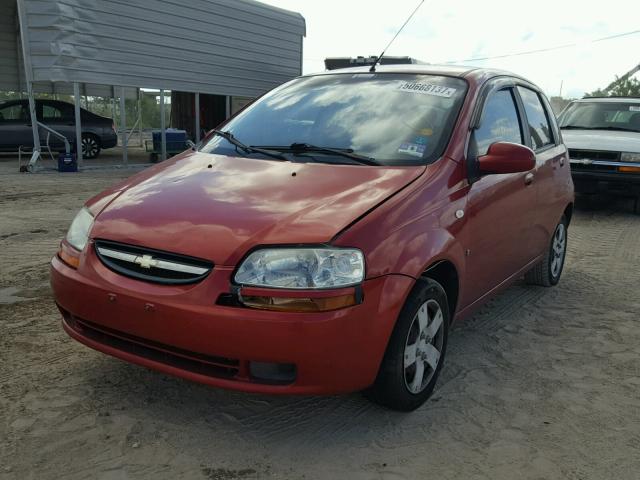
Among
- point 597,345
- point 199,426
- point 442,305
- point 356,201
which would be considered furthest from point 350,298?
point 597,345

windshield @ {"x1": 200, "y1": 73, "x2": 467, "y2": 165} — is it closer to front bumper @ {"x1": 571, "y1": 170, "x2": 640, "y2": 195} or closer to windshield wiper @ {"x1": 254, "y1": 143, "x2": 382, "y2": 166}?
windshield wiper @ {"x1": 254, "y1": 143, "x2": 382, "y2": 166}

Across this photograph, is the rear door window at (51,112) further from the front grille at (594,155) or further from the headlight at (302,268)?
the headlight at (302,268)

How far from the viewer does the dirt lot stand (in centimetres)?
248

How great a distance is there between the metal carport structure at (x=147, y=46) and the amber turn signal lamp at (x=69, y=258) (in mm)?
10422

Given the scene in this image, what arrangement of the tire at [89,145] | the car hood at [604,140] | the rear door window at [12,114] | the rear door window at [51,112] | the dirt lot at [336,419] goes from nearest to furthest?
the dirt lot at [336,419], the car hood at [604,140], the rear door window at [12,114], the rear door window at [51,112], the tire at [89,145]

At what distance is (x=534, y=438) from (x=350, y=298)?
115 centimetres

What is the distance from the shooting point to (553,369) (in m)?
3.53

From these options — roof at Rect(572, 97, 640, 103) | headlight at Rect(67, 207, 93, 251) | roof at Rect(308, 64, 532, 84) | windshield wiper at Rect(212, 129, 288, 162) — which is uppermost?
roof at Rect(308, 64, 532, 84)

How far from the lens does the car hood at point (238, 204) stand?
8.23 ft

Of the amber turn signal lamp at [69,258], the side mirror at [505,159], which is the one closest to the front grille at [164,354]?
the amber turn signal lamp at [69,258]

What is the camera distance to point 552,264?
16.8 ft

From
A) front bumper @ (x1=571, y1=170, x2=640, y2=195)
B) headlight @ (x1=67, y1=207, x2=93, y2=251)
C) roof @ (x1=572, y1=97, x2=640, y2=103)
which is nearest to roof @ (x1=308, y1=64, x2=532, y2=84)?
headlight @ (x1=67, y1=207, x2=93, y2=251)

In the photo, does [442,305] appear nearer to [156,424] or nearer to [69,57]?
[156,424]

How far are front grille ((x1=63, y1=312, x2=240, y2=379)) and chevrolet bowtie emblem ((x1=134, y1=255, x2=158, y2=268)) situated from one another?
1.08ft
